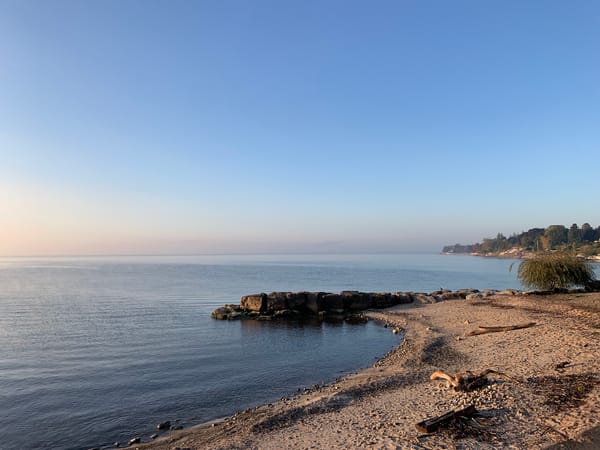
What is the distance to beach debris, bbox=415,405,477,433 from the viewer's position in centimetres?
1011

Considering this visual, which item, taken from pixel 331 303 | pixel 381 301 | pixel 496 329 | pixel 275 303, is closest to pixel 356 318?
pixel 331 303

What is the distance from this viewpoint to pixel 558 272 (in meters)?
38.1

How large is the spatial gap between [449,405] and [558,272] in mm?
33603

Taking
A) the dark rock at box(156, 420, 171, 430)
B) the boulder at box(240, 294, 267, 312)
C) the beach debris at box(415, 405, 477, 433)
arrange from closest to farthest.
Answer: the beach debris at box(415, 405, 477, 433)
the dark rock at box(156, 420, 171, 430)
the boulder at box(240, 294, 267, 312)

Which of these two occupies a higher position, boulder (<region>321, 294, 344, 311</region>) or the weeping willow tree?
the weeping willow tree

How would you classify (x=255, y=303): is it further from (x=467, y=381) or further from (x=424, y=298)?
(x=467, y=381)

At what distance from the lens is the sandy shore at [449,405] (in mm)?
9922

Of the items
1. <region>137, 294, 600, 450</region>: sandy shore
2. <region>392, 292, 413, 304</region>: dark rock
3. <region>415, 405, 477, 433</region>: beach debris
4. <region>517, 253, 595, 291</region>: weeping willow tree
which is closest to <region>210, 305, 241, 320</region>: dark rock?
<region>392, 292, 413, 304</region>: dark rock

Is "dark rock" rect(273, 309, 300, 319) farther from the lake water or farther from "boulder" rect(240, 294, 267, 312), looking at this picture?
the lake water

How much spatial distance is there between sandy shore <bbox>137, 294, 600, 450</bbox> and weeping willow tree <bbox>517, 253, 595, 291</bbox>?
17349 millimetres

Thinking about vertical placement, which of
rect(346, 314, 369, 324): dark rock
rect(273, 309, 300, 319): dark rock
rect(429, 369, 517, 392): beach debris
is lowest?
rect(346, 314, 369, 324): dark rock

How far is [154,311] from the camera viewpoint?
43.0 metres

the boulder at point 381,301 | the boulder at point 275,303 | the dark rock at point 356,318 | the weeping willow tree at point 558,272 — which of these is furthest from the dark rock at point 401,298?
the boulder at point 275,303

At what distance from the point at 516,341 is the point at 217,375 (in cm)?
1633
